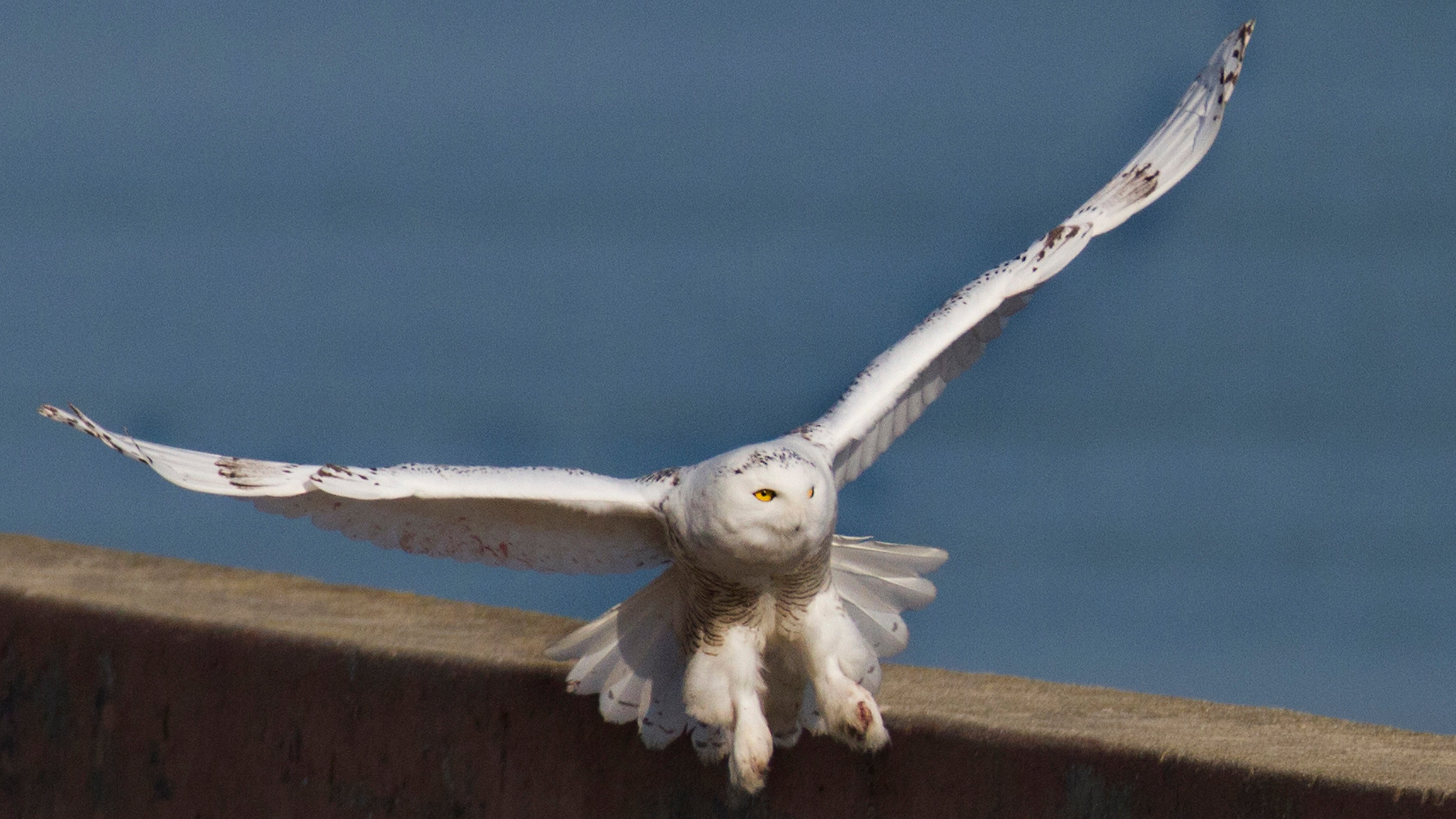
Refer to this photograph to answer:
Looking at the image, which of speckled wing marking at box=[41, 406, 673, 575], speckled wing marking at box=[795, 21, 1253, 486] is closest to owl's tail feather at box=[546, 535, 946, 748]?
speckled wing marking at box=[41, 406, 673, 575]

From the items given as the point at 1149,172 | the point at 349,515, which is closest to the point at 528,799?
the point at 349,515

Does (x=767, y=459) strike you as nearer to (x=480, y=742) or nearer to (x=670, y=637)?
(x=670, y=637)

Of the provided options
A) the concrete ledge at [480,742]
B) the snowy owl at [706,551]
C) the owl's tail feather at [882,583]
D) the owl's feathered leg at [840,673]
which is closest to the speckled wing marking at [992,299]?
the snowy owl at [706,551]

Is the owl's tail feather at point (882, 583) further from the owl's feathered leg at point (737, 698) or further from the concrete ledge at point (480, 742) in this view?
the owl's feathered leg at point (737, 698)

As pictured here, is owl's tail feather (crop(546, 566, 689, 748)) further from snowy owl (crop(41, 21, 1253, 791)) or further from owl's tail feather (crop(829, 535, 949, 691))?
owl's tail feather (crop(829, 535, 949, 691))

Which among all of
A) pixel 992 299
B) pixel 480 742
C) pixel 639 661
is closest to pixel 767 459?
pixel 639 661
